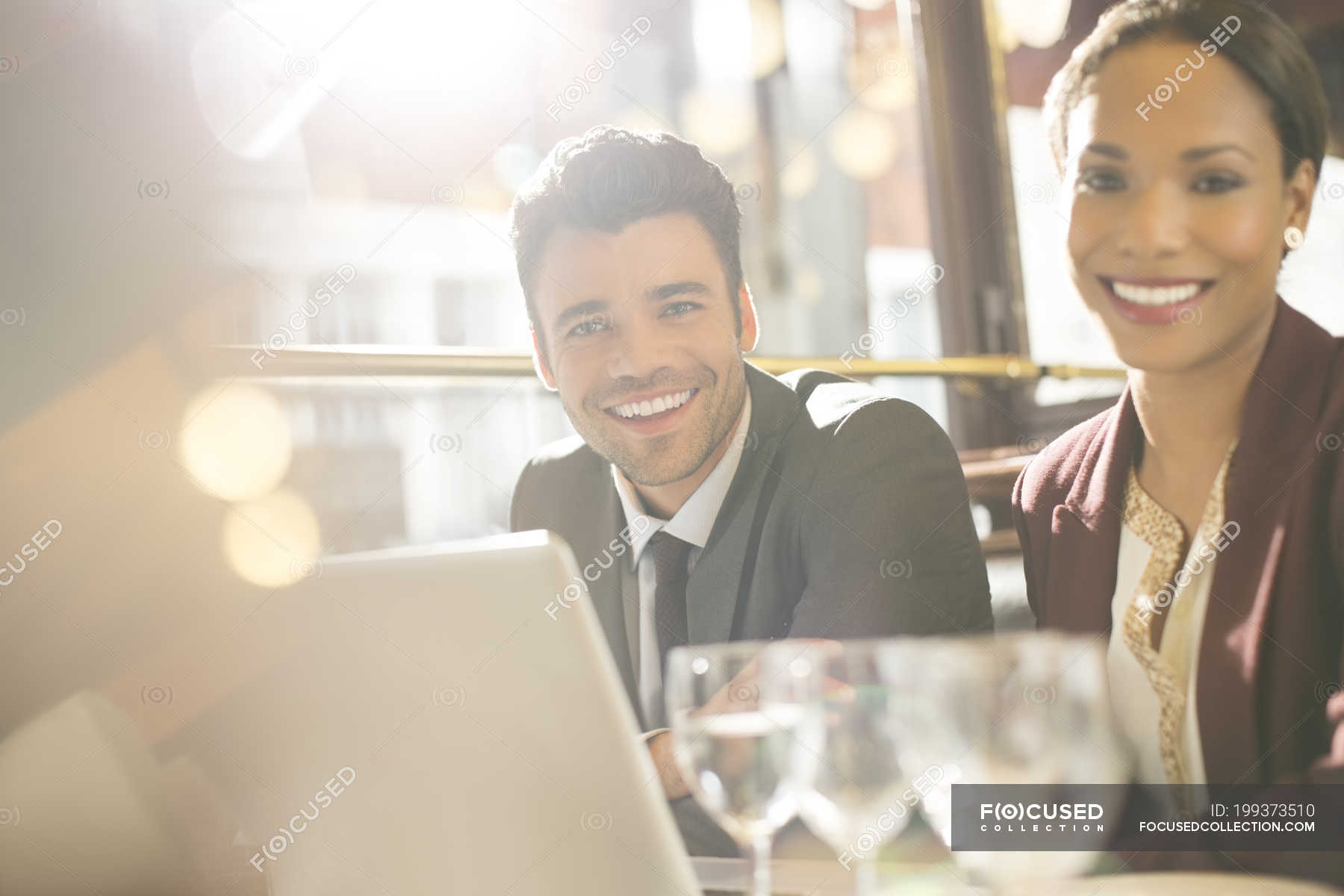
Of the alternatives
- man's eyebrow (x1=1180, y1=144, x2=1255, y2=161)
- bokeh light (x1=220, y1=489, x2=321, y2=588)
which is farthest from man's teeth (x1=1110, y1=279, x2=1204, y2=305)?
bokeh light (x1=220, y1=489, x2=321, y2=588)

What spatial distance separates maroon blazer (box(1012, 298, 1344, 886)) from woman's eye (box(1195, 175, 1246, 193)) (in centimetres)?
11

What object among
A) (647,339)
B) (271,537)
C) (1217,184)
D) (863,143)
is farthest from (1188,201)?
(271,537)

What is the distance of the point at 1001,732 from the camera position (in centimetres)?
63

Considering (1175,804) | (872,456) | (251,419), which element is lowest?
(1175,804)

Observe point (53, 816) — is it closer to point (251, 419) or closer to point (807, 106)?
point (251, 419)

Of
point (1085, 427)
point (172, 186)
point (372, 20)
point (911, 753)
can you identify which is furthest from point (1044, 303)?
point (172, 186)

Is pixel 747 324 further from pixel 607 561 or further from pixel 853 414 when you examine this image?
pixel 607 561

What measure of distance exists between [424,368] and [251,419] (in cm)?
22

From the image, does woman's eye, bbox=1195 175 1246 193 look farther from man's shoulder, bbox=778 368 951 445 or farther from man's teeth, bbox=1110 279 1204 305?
man's shoulder, bbox=778 368 951 445

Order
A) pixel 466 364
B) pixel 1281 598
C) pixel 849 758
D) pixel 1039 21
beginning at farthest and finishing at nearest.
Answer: pixel 466 364 → pixel 1039 21 → pixel 1281 598 → pixel 849 758

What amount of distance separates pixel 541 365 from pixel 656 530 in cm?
21

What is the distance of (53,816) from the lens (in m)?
1.26

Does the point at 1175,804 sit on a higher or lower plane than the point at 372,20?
lower

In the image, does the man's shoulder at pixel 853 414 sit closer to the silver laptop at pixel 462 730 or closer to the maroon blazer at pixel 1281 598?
the maroon blazer at pixel 1281 598
